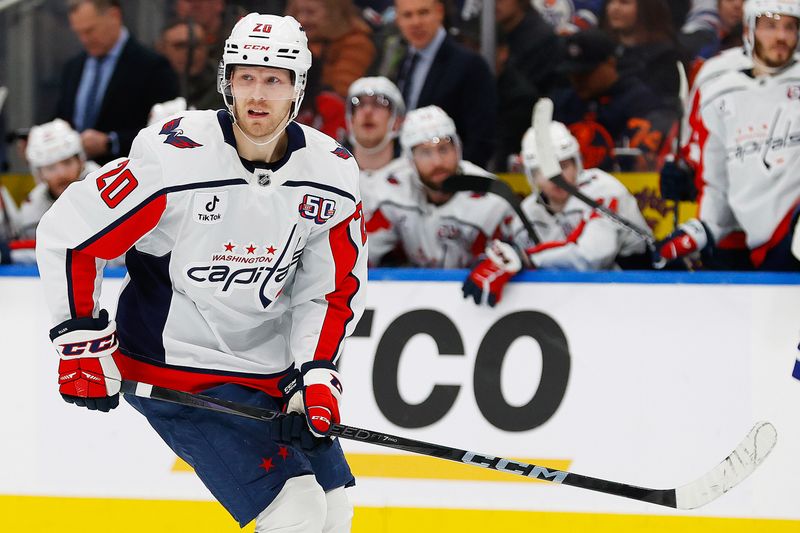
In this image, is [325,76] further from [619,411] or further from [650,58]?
[619,411]

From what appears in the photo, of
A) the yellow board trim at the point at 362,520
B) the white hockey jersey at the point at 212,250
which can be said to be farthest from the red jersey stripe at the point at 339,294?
the yellow board trim at the point at 362,520

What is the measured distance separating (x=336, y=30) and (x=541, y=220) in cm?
129

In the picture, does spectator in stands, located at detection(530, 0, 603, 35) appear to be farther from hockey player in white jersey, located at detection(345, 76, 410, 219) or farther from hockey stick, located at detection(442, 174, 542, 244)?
hockey stick, located at detection(442, 174, 542, 244)

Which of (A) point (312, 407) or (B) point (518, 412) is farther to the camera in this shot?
(B) point (518, 412)

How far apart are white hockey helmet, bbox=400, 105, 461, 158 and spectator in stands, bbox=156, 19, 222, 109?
102 centimetres

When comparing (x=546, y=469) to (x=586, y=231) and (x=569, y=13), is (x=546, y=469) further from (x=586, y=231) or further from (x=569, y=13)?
(x=569, y=13)

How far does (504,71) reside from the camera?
4.93m

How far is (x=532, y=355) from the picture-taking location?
3.76m

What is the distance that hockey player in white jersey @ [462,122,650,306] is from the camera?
3.74 m

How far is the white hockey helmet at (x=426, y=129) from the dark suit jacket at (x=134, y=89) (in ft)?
3.88

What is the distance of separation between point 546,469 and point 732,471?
1.54ft

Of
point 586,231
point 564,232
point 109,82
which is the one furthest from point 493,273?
point 109,82

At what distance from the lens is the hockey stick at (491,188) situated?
420 centimetres

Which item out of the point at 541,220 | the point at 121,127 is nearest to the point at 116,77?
the point at 121,127
